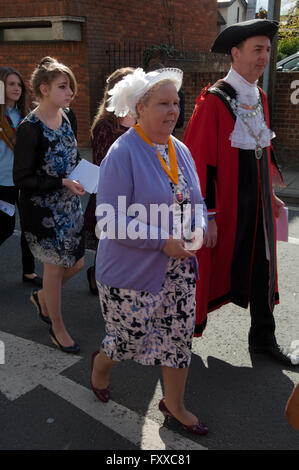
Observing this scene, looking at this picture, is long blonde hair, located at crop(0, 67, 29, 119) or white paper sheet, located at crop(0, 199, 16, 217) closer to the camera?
long blonde hair, located at crop(0, 67, 29, 119)

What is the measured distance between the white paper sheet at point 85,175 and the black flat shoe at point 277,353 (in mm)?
1574

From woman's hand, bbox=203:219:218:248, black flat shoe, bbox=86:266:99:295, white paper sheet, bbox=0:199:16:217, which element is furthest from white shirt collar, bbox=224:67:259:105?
white paper sheet, bbox=0:199:16:217

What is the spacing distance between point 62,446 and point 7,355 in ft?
3.55

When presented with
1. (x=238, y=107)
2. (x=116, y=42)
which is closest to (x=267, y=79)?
(x=116, y=42)

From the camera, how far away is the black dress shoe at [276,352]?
316 centimetres

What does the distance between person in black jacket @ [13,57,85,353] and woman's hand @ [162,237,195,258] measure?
1.22 m

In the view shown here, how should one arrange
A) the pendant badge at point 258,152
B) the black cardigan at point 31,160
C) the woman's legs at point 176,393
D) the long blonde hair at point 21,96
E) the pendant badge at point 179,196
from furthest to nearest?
1. the long blonde hair at point 21,96
2. the black cardigan at point 31,160
3. the pendant badge at point 258,152
4. the woman's legs at point 176,393
5. the pendant badge at point 179,196

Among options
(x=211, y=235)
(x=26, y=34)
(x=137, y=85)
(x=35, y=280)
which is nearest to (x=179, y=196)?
(x=137, y=85)

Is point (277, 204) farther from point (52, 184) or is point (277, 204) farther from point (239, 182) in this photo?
point (52, 184)

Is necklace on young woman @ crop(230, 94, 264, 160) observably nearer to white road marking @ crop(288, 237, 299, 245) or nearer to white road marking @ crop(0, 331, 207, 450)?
white road marking @ crop(0, 331, 207, 450)

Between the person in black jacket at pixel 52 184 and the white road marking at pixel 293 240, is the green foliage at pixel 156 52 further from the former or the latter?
the person in black jacket at pixel 52 184

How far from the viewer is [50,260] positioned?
3.26 metres

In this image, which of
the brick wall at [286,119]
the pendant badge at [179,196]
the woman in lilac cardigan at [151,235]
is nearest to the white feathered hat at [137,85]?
the woman in lilac cardigan at [151,235]

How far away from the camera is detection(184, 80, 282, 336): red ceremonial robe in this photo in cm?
285
